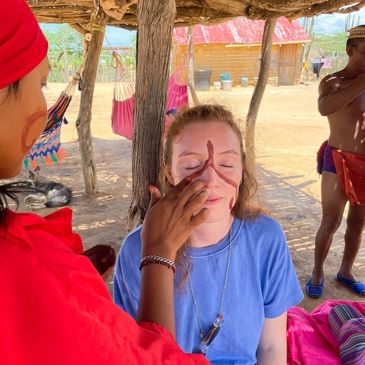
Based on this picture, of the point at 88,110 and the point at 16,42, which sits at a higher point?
the point at 16,42

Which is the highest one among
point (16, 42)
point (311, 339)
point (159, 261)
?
point (16, 42)

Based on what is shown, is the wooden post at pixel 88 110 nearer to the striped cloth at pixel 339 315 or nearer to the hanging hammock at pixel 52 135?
the hanging hammock at pixel 52 135

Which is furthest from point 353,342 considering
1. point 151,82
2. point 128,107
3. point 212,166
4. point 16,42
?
point 128,107

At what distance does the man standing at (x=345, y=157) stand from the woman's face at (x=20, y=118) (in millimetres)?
2143

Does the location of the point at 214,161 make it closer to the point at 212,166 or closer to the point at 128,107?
the point at 212,166

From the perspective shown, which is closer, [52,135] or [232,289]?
[232,289]

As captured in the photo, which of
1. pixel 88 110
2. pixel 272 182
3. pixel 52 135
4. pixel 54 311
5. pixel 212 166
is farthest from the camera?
pixel 272 182

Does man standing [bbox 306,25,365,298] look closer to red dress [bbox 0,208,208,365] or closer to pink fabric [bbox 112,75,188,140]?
red dress [bbox 0,208,208,365]

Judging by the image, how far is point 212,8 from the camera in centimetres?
384

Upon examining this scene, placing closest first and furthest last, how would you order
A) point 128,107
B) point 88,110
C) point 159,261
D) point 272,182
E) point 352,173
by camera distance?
point 159,261 < point 352,173 < point 88,110 < point 272,182 < point 128,107

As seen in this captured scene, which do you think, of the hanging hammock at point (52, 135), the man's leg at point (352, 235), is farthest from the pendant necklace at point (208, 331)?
the hanging hammock at point (52, 135)

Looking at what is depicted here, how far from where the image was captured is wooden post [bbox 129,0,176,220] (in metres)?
1.64

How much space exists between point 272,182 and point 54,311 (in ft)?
16.6

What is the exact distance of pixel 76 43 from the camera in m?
25.0
